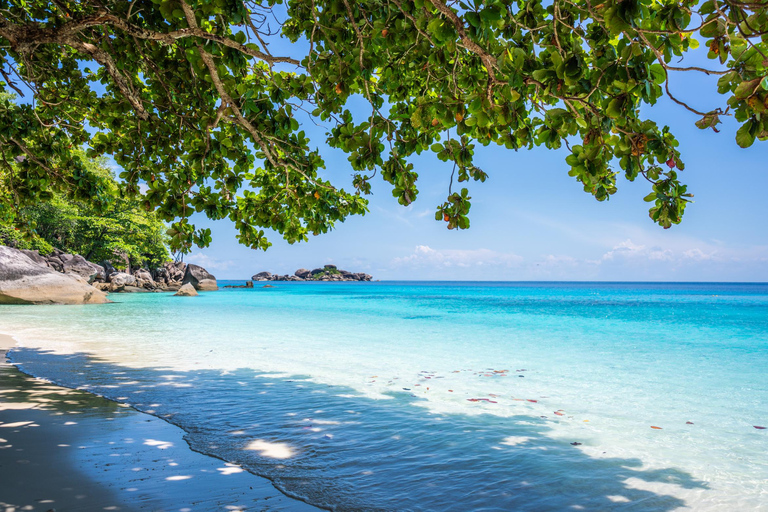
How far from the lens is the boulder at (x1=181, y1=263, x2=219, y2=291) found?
50312 millimetres

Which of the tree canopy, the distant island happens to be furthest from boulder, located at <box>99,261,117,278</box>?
the distant island

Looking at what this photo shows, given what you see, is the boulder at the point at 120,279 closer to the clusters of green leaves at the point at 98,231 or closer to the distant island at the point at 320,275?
the clusters of green leaves at the point at 98,231

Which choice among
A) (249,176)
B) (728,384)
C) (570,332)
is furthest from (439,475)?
(570,332)

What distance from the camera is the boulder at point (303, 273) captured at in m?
160

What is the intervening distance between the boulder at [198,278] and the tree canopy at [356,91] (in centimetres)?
4484

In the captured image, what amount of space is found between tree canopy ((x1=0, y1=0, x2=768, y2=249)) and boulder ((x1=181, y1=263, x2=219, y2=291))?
44.8 m

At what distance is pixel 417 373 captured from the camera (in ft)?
28.0

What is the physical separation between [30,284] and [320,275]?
133876 millimetres

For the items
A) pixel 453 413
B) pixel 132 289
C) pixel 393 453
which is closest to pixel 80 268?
pixel 132 289

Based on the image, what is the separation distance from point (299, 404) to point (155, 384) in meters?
2.62

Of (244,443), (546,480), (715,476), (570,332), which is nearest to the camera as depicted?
(546,480)

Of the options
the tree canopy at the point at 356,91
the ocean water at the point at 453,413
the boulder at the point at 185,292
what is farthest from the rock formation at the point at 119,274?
the tree canopy at the point at 356,91

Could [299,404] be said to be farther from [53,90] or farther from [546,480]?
[53,90]

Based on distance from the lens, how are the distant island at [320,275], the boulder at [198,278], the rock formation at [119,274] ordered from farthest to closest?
the distant island at [320,275]
the boulder at [198,278]
the rock formation at [119,274]
